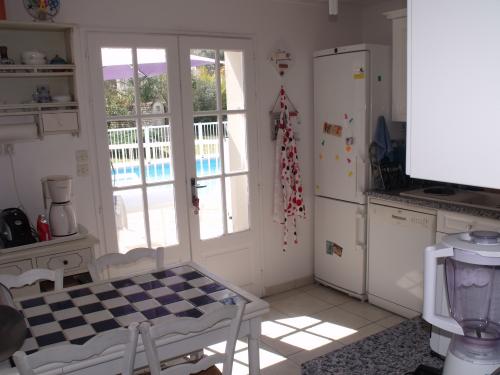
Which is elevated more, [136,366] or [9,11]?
[9,11]

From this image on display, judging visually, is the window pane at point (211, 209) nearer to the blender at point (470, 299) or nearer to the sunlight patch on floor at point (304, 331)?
the sunlight patch on floor at point (304, 331)

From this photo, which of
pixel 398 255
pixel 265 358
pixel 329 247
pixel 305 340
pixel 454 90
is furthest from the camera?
pixel 329 247

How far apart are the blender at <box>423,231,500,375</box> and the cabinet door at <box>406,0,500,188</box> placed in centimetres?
26

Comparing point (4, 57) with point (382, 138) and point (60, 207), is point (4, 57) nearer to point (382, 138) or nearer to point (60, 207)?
point (60, 207)

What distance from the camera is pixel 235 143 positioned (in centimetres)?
387

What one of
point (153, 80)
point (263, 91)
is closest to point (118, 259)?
point (153, 80)

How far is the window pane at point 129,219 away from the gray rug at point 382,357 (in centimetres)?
241

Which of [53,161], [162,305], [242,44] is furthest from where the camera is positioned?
[242,44]

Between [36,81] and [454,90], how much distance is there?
112 inches

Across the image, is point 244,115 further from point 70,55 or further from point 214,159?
point 70,55

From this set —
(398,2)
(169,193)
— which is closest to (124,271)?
(169,193)

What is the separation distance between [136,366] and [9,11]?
232 cm

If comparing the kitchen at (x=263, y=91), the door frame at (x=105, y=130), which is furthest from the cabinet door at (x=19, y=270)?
the door frame at (x=105, y=130)

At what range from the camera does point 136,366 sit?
179 centimetres
